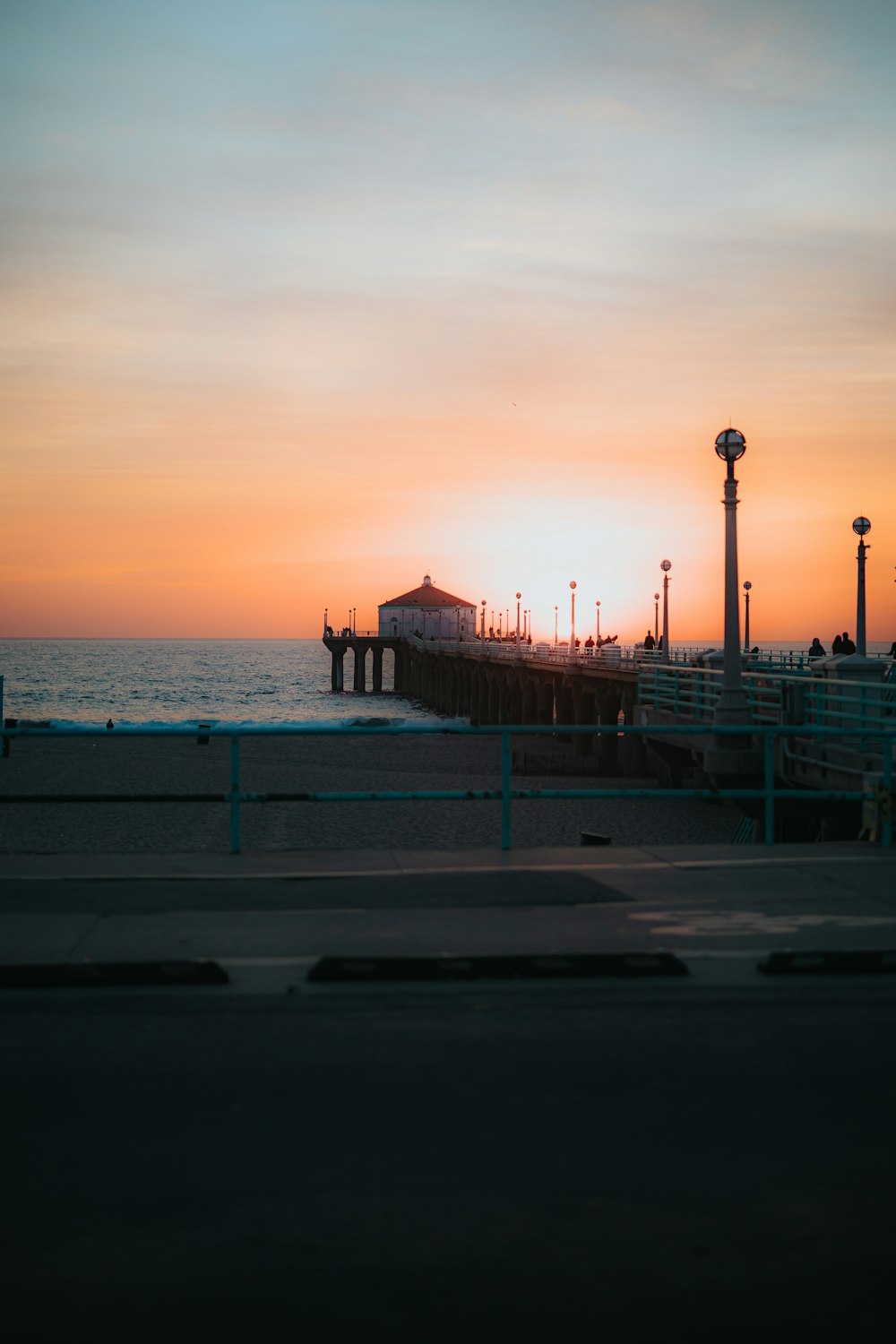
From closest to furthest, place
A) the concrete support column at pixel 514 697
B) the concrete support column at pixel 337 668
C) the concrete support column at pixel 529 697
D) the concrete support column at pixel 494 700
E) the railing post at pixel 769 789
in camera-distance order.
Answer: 1. the railing post at pixel 769 789
2. the concrete support column at pixel 529 697
3. the concrete support column at pixel 514 697
4. the concrete support column at pixel 494 700
5. the concrete support column at pixel 337 668

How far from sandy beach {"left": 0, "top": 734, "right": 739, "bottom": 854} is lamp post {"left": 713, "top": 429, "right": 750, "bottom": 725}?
5.58 m

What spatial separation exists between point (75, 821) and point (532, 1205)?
22.2 metres

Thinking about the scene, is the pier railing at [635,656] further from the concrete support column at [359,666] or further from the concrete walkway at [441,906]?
the concrete support column at [359,666]

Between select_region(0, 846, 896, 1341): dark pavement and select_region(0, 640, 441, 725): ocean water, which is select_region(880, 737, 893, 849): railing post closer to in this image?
select_region(0, 846, 896, 1341): dark pavement

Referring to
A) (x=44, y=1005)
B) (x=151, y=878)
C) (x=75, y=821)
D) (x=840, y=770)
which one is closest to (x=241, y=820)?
(x=75, y=821)

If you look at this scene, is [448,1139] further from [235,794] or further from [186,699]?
[186,699]

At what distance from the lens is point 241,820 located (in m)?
25.7

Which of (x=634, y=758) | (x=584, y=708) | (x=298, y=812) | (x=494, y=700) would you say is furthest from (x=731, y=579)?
(x=494, y=700)

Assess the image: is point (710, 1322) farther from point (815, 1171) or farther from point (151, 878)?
point (151, 878)

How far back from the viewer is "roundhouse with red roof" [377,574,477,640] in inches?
6196

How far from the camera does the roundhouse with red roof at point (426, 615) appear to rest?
157 meters

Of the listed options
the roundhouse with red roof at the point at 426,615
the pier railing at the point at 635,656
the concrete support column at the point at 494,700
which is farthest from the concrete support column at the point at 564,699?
the roundhouse with red roof at the point at 426,615

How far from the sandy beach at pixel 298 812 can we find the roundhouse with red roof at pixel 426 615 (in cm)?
11222

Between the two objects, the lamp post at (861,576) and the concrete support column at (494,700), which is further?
the concrete support column at (494,700)
